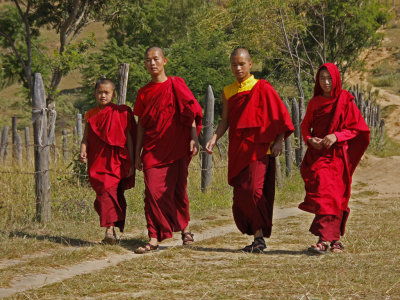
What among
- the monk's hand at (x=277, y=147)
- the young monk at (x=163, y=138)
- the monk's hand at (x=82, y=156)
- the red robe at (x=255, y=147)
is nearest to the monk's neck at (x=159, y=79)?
the young monk at (x=163, y=138)

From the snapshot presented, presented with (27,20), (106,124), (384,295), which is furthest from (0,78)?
(384,295)

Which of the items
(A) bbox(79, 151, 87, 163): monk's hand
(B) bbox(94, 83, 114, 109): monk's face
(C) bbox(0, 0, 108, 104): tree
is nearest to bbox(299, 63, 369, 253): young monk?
(B) bbox(94, 83, 114, 109): monk's face

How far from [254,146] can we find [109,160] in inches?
56.0

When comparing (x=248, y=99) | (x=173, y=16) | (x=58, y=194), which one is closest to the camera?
(x=248, y=99)

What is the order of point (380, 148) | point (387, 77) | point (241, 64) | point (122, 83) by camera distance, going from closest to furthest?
point (241, 64) → point (122, 83) → point (380, 148) → point (387, 77)

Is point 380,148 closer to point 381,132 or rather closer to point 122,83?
point 381,132

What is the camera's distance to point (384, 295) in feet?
12.8

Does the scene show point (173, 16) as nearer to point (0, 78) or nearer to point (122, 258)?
point (0, 78)

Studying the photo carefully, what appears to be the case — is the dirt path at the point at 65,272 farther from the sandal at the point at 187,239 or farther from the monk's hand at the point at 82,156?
the monk's hand at the point at 82,156

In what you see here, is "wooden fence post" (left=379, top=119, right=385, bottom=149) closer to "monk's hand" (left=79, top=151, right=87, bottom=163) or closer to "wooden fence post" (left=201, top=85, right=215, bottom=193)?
"wooden fence post" (left=201, top=85, right=215, bottom=193)

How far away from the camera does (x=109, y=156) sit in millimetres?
6223

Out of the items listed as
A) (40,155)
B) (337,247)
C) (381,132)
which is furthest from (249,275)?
(381,132)

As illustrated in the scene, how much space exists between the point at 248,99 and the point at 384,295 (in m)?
2.55

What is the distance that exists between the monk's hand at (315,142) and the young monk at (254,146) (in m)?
0.22
